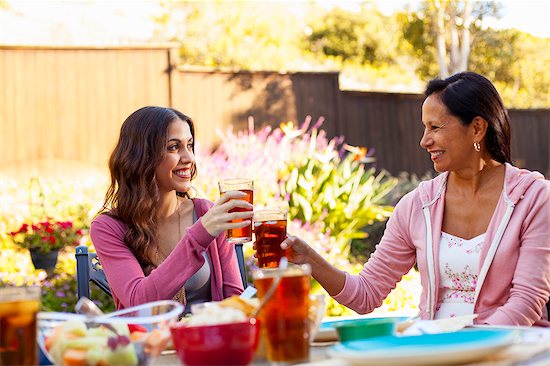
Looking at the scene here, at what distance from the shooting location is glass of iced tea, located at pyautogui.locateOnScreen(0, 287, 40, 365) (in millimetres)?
1460

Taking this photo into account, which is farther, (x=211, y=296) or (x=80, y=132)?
(x=80, y=132)

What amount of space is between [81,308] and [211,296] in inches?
50.1

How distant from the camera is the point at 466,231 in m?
2.70

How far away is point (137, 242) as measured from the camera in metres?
2.72

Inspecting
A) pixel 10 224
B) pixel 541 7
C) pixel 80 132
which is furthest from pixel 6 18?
pixel 10 224

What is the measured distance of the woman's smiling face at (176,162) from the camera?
288 cm

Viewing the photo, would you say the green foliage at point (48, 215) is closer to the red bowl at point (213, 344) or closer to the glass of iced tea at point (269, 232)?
the glass of iced tea at point (269, 232)

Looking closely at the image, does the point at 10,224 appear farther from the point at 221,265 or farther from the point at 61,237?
the point at 221,265

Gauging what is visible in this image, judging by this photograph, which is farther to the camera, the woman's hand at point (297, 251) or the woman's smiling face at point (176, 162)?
the woman's smiling face at point (176, 162)

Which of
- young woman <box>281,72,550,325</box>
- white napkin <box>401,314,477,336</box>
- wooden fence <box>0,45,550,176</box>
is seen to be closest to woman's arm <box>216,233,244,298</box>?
young woman <box>281,72,550,325</box>

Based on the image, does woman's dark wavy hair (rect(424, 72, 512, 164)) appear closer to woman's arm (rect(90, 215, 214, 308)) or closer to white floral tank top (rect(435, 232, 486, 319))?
white floral tank top (rect(435, 232, 486, 319))

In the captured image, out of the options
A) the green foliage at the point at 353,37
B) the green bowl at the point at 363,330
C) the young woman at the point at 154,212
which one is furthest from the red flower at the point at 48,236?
the green foliage at the point at 353,37

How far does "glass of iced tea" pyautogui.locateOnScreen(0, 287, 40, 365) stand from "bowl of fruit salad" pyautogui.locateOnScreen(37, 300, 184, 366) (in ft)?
0.22

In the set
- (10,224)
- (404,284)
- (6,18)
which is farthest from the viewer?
(6,18)
